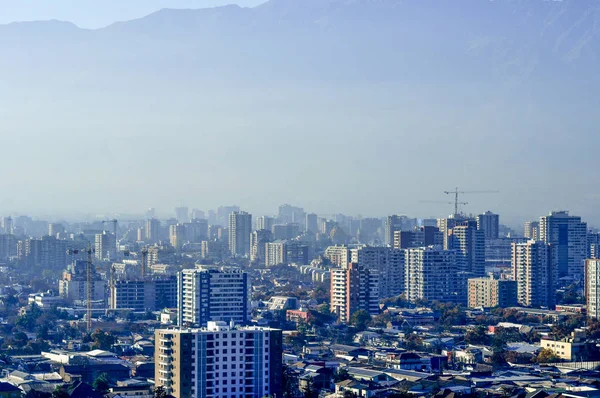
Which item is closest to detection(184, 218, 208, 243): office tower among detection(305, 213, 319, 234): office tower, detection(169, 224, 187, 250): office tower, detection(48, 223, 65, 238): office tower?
detection(169, 224, 187, 250): office tower

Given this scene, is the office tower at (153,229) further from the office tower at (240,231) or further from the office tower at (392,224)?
the office tower at (392,224)

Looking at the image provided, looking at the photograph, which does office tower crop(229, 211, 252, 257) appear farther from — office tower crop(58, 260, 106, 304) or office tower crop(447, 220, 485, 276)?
office tower crop(58, 260, 106, 304)

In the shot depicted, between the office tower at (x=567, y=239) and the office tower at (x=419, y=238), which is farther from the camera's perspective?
the office tower at (x=419, y=238)

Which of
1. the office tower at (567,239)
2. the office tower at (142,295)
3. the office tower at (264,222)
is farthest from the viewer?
the office tower at (264,222)

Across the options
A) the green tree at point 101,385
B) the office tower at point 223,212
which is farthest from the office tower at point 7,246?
the green tree at point 101,385

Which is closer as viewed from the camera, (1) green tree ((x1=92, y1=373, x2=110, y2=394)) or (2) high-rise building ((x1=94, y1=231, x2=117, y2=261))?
(1) green tree ((x1=92, y1=373, x2=110, y2=394))

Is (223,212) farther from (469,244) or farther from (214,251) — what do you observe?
(469,244)
